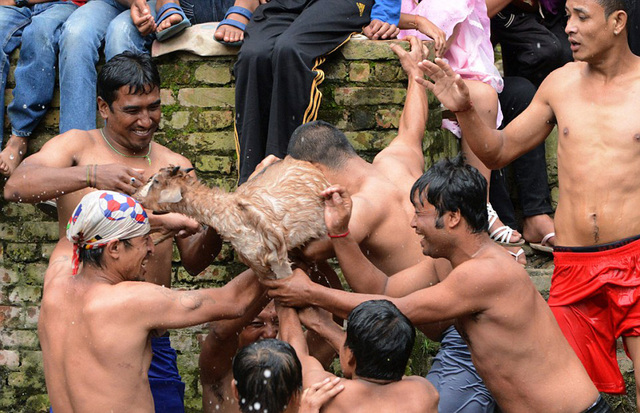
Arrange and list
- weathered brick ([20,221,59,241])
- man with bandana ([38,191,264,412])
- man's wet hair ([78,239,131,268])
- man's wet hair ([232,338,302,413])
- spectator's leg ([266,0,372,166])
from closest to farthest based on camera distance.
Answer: man's wet hair ([232,338,302,413]) < man with bandana ([38,191,264,412]) < man's wet hair ([78,239,131,268]) < spectator's leg ([266,0,372,166]) < weathered brick ([20,221,59,241])

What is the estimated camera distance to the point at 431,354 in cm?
715

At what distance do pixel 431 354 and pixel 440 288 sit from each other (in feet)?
7.81

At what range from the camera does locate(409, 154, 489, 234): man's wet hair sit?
4.89 metres

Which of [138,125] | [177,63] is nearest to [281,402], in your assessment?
[138,125]

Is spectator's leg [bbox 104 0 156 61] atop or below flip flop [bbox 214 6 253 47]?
below

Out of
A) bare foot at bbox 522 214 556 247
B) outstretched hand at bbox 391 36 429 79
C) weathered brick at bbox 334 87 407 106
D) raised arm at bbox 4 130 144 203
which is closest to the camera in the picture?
raised arm at bbox 4 130 144 203

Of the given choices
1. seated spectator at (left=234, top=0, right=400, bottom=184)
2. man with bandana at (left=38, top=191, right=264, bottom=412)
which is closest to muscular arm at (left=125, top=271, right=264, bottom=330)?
man with bandana at (left=38, top=191, right=264, bottom=412)

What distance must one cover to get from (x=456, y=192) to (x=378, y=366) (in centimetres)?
105

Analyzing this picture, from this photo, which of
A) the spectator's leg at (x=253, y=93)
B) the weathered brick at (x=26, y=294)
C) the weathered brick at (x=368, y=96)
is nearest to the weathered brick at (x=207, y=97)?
the spectator's leg at (x=253, y=93)

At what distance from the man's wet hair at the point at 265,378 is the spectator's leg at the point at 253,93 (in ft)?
8.26

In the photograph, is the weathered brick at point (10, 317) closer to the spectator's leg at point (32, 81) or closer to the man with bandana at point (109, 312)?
the spectator's leg at point (32, 81)

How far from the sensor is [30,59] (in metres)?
7.31

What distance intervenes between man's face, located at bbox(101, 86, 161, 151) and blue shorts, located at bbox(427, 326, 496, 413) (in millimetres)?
2316

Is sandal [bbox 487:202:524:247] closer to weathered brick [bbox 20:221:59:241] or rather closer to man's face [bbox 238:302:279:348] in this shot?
man's face [bbox 238:302:279:348]
